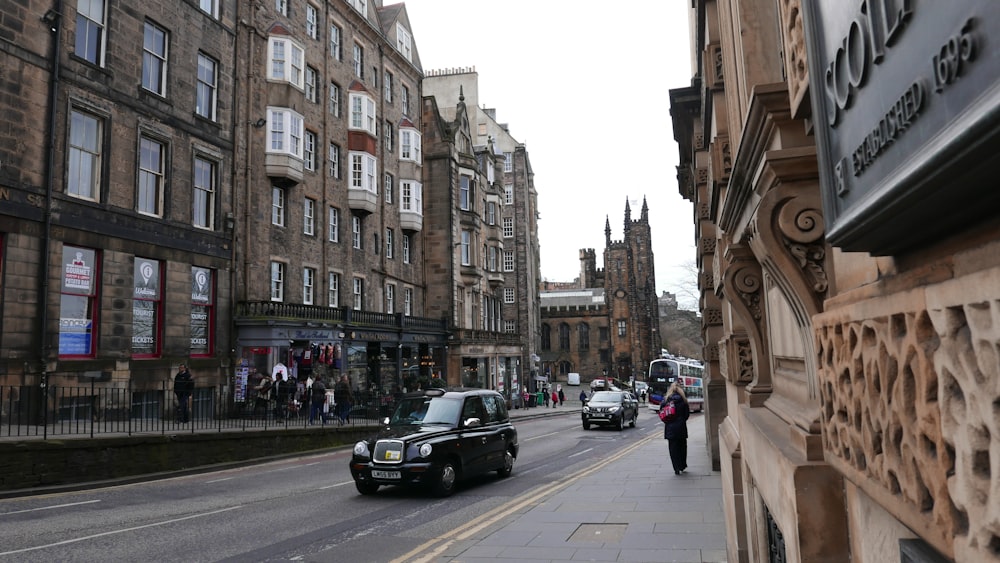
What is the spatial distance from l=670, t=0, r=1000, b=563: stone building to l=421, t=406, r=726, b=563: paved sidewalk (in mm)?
4976

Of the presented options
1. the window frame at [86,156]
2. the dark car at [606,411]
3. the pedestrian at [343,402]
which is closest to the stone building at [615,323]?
the dark car at [606,411]

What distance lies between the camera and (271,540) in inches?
333

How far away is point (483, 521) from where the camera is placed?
31.0 feet

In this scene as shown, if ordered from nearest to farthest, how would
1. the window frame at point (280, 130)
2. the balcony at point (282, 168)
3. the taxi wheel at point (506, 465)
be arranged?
the taxi wheel at point (506, 465), the balcony at point (282, 168), the window frame at point (280, 130)

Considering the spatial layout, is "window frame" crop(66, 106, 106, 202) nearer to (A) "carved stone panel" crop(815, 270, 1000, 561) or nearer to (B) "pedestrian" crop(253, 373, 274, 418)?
(B) "pedestrian" crop(253, 373, 274, 418)

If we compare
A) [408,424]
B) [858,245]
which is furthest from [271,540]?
[858,245]

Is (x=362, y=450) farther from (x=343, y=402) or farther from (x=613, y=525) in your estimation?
(x=343, y=402)

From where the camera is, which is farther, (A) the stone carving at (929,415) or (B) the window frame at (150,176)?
(B) the window frame at (150,176)

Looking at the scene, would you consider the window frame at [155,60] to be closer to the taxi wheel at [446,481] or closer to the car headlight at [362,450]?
the car headlight at [362,450]

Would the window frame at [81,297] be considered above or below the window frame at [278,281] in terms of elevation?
below

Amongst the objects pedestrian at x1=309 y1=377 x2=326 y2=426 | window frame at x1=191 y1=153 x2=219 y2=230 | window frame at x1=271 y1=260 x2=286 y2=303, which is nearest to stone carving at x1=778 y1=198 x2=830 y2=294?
pedestrian at x1=309 y1=377 x2=326 y2=426

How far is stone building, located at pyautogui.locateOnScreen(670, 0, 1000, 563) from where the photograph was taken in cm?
95

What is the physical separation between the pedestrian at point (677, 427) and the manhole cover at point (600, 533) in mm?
4773

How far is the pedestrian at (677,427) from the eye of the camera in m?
13.1
